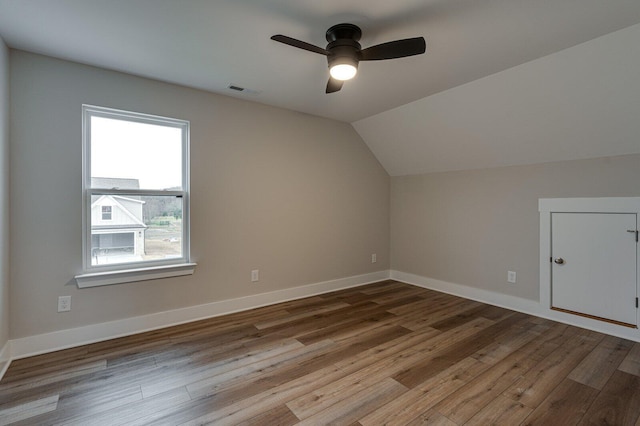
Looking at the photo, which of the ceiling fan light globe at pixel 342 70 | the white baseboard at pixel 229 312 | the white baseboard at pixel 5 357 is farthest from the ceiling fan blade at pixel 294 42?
the white baseboard at pixel 5 357

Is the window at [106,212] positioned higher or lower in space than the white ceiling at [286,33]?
lower

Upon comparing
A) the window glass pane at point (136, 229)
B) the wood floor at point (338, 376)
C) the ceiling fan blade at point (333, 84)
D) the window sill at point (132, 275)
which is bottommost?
the wood floor at point (338, 376)

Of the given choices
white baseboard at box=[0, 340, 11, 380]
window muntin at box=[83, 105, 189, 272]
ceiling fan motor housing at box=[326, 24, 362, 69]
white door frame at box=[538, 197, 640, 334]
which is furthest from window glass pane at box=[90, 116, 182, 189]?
white door frame at box=[538, 197, 640, 334]

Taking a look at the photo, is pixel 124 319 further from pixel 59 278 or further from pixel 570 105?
pixel 570 105

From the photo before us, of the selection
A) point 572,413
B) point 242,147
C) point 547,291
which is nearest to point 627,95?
point 547,291

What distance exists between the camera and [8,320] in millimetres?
2361

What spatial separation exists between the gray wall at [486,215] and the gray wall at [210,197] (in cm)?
51

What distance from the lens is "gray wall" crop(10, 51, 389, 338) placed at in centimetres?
245

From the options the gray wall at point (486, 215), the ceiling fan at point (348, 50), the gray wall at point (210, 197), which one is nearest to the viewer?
the ceiling fan at point (348, 50)

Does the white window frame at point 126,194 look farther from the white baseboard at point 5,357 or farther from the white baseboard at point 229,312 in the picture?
the white baseboard at point 5,357

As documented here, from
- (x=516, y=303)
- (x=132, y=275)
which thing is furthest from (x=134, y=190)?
(x=516, y=303)

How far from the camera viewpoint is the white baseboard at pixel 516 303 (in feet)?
9.21

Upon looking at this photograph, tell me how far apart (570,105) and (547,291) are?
189cm

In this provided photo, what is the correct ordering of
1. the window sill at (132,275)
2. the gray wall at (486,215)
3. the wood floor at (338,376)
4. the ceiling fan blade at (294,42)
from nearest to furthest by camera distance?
the wood floor at (338,376) < the ceiling fan blade at (294,42) < the window sill at (132,275) < the gray wall at (486,215)
